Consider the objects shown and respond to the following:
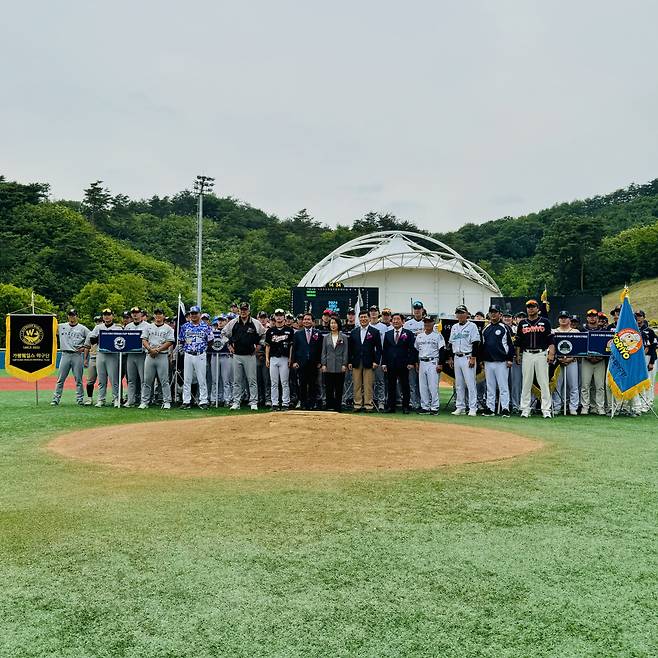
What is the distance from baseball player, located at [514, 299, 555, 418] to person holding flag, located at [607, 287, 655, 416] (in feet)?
3.86

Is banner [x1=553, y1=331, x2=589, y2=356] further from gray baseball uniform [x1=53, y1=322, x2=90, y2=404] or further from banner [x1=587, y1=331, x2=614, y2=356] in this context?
gray baseball uniform [x1=53, y1=322, x2=90, y2=404]

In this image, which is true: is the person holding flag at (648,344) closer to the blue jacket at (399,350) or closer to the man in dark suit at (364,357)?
the blue jacket at (399,350)

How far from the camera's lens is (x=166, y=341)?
1263 centimetres

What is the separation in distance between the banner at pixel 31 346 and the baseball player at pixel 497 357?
8.53 m

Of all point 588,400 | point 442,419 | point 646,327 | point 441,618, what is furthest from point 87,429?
point 646,327

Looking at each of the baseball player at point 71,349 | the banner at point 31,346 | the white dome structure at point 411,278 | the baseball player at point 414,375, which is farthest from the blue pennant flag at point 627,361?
the white dome structure at point 411,278

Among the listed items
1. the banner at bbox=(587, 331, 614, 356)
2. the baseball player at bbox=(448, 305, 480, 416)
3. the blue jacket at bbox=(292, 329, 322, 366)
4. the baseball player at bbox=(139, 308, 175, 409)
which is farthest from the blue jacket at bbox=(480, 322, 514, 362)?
the baseball player at bbox=(139, 308, 175, 409)

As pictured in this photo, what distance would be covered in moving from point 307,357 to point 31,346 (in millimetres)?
5805

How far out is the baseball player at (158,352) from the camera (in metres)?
12.6

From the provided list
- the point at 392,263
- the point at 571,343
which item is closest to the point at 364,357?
the point at 571,343

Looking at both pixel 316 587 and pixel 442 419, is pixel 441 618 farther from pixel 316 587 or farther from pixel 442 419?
pixel 442 419

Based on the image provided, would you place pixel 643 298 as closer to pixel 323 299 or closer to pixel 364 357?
pixel 323 299

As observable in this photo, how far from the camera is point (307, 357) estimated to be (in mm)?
12305

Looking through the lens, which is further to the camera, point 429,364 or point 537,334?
point 429,364
